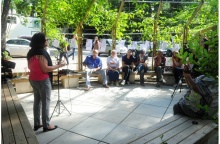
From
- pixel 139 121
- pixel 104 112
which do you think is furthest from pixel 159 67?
pixel 139 121

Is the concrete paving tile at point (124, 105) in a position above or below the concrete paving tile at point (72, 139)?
above

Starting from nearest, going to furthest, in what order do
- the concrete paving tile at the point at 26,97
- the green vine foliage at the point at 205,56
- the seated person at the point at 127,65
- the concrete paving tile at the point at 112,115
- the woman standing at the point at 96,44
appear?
the green vine foliage at the point at 205,56, the concrete paving tile at the point at 112,115, the concrete paving tile at the point at 26,97, the seated person at the point at 127,65, the woman standing at the point at 96,44

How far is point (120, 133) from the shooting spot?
3.55 metres

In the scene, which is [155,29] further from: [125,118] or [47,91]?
[47,91]

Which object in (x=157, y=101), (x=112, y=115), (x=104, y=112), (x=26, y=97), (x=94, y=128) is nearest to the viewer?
(x=94, y=128)

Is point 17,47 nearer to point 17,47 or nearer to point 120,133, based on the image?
point 17,47

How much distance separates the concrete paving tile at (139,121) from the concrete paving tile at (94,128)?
12.3 inches

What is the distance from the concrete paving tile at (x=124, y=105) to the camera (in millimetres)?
4906

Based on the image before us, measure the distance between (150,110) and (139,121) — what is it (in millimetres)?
771

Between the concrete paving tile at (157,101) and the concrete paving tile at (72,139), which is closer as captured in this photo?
the concrete paving tile at (72,139)

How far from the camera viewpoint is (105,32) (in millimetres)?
9617

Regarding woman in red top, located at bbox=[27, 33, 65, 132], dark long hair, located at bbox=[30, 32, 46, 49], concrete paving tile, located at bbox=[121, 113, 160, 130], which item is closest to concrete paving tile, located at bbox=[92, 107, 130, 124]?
concrete paving tile, located at bbox=[121, 113, 160, 130]

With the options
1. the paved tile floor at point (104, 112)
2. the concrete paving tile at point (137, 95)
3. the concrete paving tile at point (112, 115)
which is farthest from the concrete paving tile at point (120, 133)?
the concrete paving tile at point (137, 95)

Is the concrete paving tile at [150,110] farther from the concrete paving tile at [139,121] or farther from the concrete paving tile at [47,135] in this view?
the concrete paving tile at [47,135]
